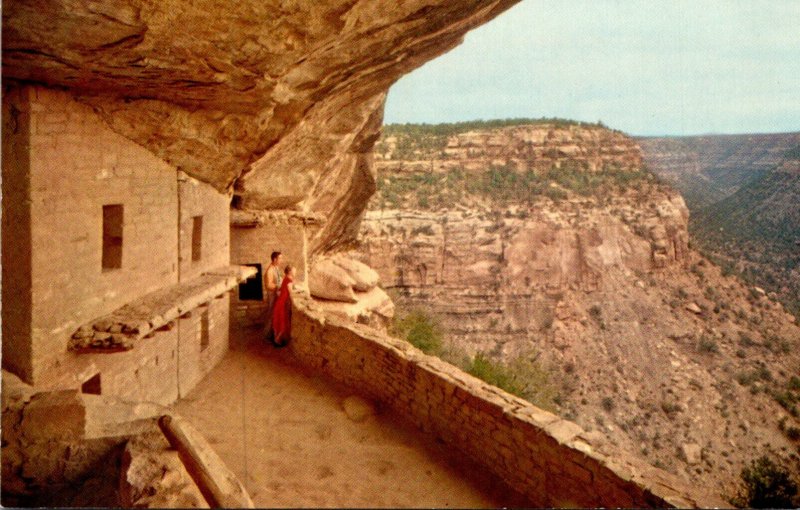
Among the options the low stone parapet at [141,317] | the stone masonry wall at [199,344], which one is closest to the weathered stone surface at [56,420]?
the low stone parapet at [141,317]

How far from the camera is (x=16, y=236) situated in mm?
Answer: 4051

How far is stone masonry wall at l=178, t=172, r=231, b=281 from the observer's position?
668 cm

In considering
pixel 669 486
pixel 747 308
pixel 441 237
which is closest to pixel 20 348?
pixel 669 486

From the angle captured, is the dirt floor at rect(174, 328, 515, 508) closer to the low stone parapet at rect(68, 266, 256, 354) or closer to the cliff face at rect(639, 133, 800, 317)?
the low stone parapet at rect(68, 266, 256, 354)

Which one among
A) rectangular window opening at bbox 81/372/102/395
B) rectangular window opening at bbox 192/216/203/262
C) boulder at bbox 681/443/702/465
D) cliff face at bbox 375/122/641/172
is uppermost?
cliff face at bbox 375/122/641/172

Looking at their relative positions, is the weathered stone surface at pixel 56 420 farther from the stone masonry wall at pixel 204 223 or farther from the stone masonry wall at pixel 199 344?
the stone masonry wall at pixel 204 223

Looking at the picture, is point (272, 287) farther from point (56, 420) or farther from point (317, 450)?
point (56, 420)

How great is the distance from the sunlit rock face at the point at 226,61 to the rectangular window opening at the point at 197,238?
0.55 meters

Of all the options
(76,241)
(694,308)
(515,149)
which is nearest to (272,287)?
(76,241)

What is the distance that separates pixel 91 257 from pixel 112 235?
22.6 inches

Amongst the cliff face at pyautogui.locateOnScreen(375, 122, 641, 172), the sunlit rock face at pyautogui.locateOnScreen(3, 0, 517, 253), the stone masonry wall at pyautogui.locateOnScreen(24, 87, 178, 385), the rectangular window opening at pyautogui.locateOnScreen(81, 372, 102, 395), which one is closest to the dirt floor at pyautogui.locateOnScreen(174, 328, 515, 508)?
the rectangular window opening at pyautogui.locateOnScreen(81, 372, 102, 395)

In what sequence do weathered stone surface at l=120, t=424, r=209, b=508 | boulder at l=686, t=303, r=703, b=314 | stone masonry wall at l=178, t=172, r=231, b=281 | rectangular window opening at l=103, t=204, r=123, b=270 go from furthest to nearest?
boulder at l=686, t=303, r=703, b=314, stone masonry wall at l=178, t=172, r=231, b=281, rectangular window opening at l=103, t=204, r=123, b=270, weathered stone surface at l=120, t=424, r=209, b=508

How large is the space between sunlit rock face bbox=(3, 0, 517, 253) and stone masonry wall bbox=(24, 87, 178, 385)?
8.3 inches

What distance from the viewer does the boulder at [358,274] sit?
1493cm
